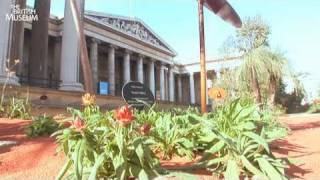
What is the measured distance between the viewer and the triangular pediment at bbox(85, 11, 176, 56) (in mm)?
45109

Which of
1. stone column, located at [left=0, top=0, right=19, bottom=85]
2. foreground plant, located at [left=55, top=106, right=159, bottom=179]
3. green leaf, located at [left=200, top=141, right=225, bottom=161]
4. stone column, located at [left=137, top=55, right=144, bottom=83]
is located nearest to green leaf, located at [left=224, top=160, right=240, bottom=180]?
green leaf, located at [left=200, top=141, right=225, bottom=161]

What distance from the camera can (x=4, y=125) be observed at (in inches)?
368

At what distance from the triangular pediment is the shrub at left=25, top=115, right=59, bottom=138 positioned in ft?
117

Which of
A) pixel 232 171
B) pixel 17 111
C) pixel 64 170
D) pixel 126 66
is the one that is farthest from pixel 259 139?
pixel 126 66

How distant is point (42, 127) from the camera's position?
25.0 ft

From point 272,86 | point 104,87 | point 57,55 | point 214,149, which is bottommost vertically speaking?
point 214,149

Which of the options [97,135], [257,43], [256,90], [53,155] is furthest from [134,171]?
[257,43]

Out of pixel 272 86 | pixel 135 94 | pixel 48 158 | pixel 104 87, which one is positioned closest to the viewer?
pixel 48 158

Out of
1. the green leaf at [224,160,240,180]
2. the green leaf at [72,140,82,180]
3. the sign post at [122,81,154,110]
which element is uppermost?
the sign post at [122,81,154,110]

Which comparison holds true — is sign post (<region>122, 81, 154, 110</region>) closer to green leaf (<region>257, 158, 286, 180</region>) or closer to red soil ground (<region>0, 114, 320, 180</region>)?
red soil ground (<region>0, 114, 320, 180</region>)

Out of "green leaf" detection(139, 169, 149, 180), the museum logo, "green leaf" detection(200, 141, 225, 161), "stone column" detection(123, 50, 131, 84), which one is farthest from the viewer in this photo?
"stone column" detection(123, 50, 131, 84)

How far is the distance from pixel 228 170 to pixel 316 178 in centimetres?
144

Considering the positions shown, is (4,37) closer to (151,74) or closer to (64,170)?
(64,170)

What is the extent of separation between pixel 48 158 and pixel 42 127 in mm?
1957
